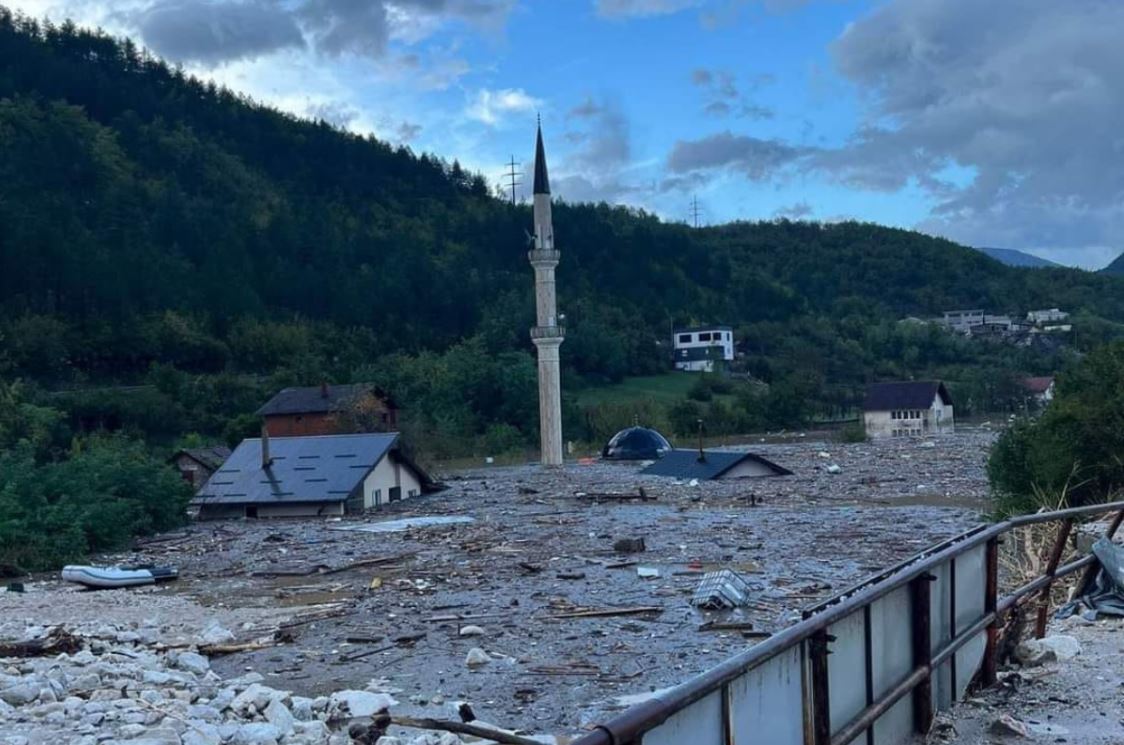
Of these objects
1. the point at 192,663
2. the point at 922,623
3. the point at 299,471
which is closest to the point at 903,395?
the point at 299,471

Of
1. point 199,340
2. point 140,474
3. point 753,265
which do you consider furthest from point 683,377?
point 140,474

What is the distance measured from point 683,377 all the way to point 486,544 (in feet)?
221

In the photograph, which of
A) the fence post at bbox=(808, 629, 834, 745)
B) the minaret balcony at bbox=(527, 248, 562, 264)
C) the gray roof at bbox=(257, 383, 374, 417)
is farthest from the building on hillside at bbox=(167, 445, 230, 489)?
the fence post at bbox=(808, 629, 834, 745)

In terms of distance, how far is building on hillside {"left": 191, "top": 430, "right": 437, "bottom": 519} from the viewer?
31.8 metres

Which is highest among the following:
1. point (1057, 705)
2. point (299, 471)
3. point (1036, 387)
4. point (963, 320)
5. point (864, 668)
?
point (963, 320)

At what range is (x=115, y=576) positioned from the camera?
19.9 metres

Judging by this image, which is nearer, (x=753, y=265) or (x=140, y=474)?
(x=140, y=474)

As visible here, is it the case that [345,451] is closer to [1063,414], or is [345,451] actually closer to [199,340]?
[1063,414]

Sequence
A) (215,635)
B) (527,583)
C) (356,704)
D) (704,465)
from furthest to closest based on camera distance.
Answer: (704,465) → (527,583) → (215,635) → (356,704)

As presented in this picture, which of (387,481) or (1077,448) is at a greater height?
(1077,448)

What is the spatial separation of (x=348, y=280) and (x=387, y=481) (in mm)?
59218

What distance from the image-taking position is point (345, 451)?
1340 inches

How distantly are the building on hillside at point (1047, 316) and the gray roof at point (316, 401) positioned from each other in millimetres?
83546

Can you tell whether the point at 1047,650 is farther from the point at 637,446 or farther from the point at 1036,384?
the point at 1036,384
